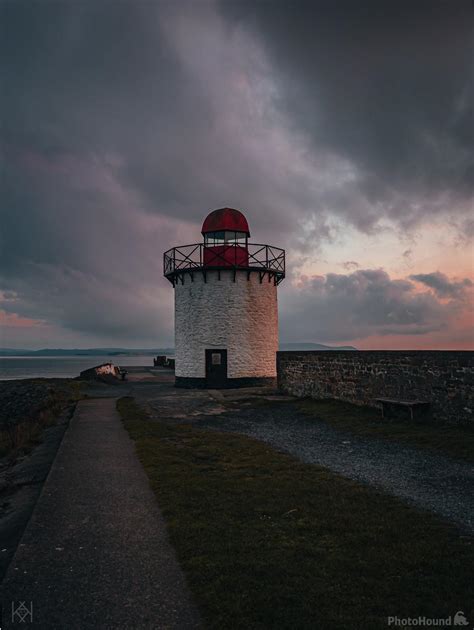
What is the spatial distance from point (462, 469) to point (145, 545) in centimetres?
612

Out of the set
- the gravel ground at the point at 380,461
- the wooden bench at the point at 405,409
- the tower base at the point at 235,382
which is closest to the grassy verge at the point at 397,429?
the wooden bench at the point at 405,409

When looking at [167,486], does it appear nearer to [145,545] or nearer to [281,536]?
[145,545]

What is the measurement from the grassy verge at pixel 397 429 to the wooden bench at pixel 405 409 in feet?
1.04

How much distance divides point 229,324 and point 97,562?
772 inches

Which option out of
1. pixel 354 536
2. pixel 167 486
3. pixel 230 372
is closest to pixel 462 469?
pixel 354 536

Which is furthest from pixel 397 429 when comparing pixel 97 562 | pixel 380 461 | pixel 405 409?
pixel 97 562

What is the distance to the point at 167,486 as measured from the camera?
695cm

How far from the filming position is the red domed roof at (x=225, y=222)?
2439cm

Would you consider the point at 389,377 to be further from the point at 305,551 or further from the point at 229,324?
the point at 229,324
